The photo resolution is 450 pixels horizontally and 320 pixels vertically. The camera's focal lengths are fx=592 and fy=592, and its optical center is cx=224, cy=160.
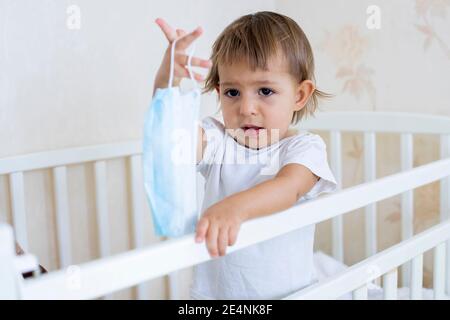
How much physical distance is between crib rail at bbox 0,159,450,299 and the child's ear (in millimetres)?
230

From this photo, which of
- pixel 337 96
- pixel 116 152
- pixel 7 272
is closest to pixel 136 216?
pixel 116 152

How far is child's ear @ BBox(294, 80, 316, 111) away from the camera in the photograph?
91 centimetres

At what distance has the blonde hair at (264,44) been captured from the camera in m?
0.85

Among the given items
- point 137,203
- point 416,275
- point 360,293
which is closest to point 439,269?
point 416,275

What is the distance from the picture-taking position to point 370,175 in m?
1.33

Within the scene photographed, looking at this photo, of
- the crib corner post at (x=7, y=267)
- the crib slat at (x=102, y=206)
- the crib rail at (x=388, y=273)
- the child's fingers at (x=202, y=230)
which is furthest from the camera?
the crib slat at (x=102, y=206)

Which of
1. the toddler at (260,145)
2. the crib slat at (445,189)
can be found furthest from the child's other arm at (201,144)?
the crib slat at (445,189)

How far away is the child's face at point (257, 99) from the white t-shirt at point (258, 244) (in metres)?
0.03

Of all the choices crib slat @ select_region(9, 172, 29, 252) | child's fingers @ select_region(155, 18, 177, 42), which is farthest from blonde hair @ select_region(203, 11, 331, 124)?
crib slat @ select_region(9, 172, 29, 252)

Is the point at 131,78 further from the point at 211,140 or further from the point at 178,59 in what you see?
the point at 178,59

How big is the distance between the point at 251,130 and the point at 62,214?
453 mm

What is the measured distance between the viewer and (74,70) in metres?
1.16

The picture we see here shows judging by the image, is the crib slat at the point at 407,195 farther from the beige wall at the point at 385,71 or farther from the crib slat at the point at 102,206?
the crib slat at the point at 102,206

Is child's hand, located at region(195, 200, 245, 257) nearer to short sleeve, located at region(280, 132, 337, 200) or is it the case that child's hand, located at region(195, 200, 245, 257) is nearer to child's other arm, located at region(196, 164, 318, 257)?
child's other arm, located at region(196, 164, 318, 257)
